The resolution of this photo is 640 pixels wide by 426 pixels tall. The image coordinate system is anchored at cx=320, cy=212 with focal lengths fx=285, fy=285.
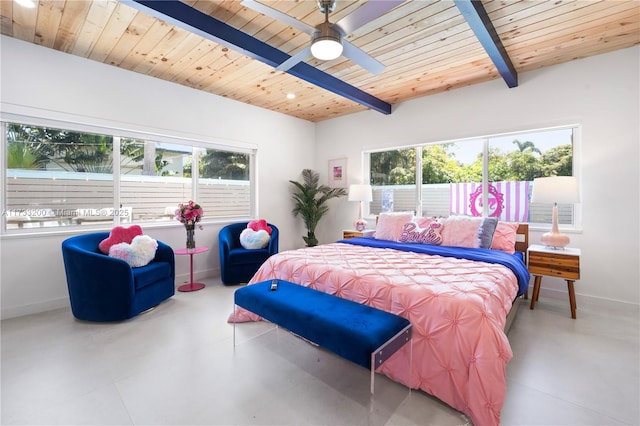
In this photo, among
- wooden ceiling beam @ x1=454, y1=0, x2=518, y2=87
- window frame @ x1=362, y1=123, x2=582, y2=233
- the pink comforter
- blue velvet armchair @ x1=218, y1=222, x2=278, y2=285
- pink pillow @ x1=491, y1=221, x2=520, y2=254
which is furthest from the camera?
blue velvet armchair @ x1=218, y1=222, x2=278, y2=285

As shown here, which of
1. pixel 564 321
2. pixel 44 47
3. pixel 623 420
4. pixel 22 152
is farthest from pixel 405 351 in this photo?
pixel 44 47

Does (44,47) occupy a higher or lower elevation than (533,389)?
higher

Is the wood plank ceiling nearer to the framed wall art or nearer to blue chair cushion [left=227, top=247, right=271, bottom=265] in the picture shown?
the framed wall art

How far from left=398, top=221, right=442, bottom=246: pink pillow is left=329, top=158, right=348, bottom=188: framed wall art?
6.55 feet

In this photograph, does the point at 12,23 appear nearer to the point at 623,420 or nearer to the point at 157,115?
the point at 157,115

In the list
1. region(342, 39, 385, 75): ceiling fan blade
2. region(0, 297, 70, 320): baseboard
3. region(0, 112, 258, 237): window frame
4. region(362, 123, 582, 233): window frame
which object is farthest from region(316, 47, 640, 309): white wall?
region(0, 297, 70, 320): baseboard

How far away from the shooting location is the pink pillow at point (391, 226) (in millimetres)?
3664

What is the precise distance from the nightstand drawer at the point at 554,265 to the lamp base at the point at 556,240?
0.16 m

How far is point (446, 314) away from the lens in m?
1.64

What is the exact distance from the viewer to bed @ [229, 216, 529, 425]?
1.50 m

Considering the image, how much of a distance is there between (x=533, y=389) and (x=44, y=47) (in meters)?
5.16

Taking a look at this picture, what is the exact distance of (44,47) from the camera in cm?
294

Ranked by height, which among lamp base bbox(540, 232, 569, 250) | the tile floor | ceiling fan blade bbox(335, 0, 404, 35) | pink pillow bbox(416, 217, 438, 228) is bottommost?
the tile floor

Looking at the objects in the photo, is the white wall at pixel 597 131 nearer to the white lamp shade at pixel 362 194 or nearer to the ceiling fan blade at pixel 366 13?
the white lamp shade at pixel 362 194
